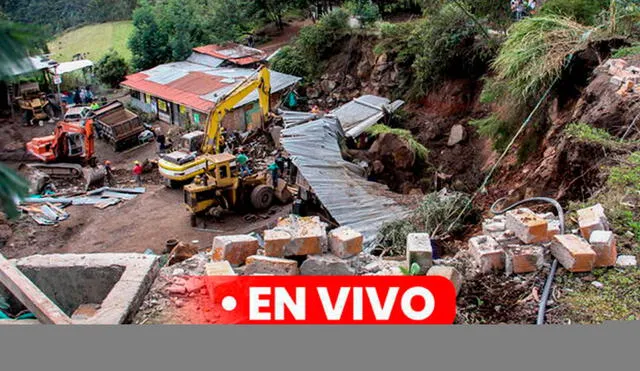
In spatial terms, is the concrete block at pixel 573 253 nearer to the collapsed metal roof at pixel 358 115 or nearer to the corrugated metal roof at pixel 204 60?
the collapsed metal roof at pixel 358 115

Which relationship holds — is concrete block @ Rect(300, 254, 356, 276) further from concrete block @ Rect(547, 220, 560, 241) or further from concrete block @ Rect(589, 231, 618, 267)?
concrete block @ Rect(589, 231, 618, 267)

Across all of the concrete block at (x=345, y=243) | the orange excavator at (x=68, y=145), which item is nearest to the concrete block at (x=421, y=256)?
the concrete block at (x=345, y=243)

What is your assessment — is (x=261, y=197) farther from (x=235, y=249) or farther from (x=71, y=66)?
(x=71, y=66)

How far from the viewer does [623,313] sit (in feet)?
18.6

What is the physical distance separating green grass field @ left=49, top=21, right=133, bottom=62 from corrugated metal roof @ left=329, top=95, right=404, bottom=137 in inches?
634

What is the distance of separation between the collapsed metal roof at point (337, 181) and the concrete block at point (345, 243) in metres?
3.36

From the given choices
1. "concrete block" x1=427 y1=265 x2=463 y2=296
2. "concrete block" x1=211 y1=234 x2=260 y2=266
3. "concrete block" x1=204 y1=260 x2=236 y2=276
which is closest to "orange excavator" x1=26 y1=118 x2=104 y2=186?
"concrete block" x1=211 y1=234 x2=260 y2=266

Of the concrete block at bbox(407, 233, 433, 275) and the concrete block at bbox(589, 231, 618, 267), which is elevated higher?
the concrete block at bbox(589, 231, 618, 267)

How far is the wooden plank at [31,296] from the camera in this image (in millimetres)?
5922

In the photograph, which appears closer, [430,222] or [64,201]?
[430,222]

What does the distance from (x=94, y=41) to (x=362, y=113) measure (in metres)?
21.7

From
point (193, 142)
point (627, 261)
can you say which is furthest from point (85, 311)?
point (193, 142)

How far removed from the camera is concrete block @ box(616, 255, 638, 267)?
246 inches

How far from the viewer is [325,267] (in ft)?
21.5
